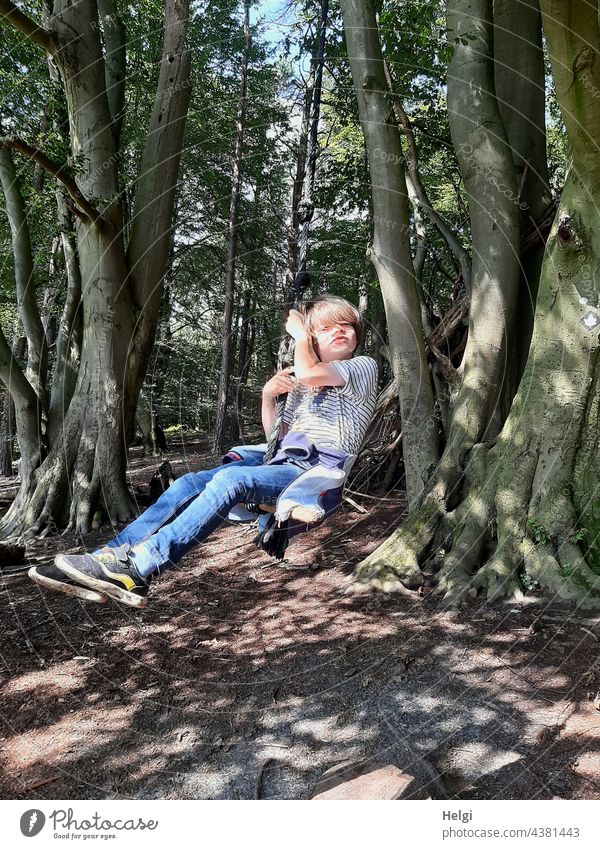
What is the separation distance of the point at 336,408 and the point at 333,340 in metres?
0.28

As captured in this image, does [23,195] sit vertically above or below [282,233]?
above

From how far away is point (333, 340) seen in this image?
8.17 feet

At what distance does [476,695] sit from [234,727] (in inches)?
51.3

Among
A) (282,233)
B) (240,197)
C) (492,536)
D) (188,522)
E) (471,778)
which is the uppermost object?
(240,197)

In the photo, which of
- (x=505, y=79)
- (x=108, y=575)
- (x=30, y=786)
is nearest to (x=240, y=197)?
(x=108, y=575)

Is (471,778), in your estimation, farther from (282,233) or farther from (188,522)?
(282,233)

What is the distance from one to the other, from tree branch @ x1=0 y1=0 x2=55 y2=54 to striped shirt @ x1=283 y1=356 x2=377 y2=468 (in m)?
4.64

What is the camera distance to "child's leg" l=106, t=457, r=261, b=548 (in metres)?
2.38

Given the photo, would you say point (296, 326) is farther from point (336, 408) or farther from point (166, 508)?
point (166, 508)

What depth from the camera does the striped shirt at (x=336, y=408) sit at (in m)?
2.54

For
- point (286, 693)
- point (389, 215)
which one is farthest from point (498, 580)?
point (389, 215)

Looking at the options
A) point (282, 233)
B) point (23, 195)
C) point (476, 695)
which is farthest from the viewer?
point (23, 195)

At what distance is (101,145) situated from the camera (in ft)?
20.4

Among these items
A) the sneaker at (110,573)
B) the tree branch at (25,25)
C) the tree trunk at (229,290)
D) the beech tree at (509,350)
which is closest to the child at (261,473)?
the sneaker at (110,573)
